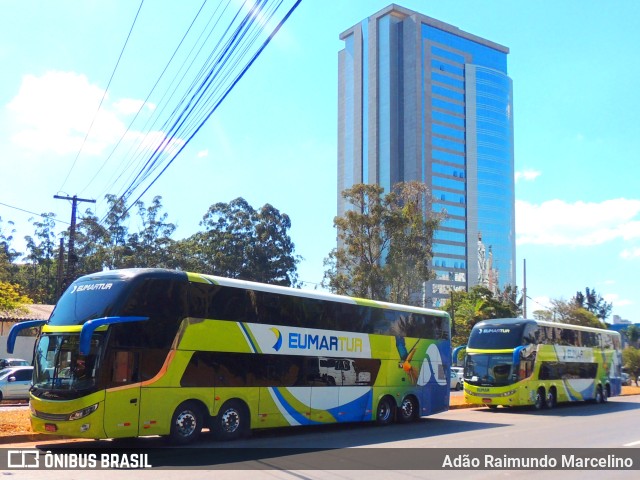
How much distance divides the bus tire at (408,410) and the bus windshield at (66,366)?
10936 millimetres

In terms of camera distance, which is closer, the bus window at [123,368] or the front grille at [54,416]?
the front grille at [54,416]

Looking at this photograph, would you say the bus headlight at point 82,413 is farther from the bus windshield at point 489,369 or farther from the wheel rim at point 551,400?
the wheel rim at point 551,400

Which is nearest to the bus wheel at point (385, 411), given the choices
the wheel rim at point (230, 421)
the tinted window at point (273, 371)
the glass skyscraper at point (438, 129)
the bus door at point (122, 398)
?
the tinted window at point (273, 371)

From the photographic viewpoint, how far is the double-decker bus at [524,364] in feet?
86.0

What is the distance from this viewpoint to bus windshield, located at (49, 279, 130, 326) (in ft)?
44.4

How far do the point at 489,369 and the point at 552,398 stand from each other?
14.2ft

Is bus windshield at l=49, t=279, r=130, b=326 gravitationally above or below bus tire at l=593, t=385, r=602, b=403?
above

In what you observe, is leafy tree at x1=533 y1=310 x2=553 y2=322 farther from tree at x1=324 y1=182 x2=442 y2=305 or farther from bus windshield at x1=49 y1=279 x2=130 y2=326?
bus windshield at x1=49 y1=279 x2=130 y2=326

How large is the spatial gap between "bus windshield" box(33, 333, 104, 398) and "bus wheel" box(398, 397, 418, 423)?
11.0m

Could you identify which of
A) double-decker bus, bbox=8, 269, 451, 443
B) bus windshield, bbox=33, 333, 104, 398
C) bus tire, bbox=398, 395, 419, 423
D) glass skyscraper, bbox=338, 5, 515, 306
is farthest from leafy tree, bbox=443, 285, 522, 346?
glass skyscraper, bbox=338, 5, 515, 306

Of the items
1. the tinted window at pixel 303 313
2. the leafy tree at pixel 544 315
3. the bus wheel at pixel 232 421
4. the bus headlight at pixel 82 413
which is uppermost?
the leafy tree at pixel 544 315

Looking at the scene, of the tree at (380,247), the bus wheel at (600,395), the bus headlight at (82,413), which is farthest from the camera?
the tree at (380,247)

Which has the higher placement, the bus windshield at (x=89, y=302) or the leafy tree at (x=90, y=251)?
the leafy tree at (x=90, y=251)

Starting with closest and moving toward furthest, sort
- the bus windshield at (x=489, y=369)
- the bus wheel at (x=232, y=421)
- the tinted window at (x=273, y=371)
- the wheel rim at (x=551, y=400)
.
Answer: the tinted window at (x=273, y=371), the bus wheel at (x=232, y=421), the bus windshield at (x=489, y=369), the wheel rim at (x=551, y=400)
